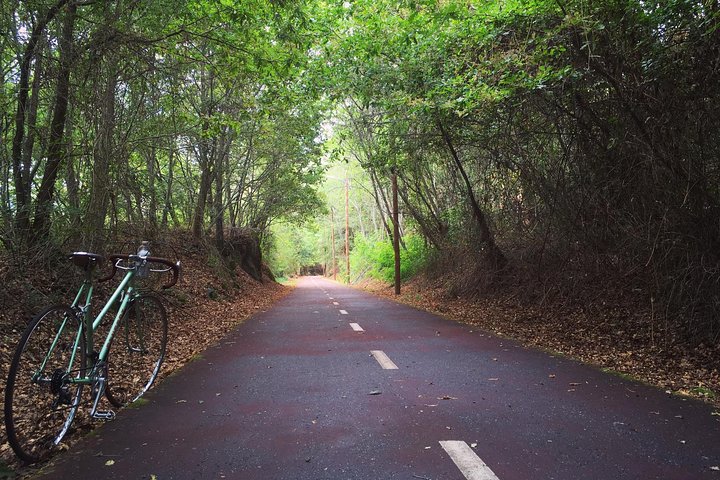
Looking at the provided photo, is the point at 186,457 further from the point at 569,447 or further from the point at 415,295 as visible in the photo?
the point at 415,295

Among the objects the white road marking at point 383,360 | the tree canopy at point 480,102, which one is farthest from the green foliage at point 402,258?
the white road marking at point 383,360

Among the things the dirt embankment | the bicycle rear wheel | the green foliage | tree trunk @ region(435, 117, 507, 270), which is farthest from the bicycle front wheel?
the green foliage

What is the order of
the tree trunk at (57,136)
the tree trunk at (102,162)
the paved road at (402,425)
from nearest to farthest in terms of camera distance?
the paved road at (402,425) → the tree trunk at (57,136) → the tree trunk at (102,162)

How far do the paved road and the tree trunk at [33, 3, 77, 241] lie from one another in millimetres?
3438

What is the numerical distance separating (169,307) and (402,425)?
340 inches

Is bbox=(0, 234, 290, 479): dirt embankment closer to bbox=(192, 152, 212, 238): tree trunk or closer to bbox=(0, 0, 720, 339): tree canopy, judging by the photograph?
bbox=(0, 0, 720, 339): tree canopy

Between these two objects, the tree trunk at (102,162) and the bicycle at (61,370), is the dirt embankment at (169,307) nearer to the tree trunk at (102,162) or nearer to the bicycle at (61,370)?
the bicycle at (61,370)

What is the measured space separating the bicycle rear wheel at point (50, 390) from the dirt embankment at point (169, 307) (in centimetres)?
19

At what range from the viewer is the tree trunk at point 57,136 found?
711cm

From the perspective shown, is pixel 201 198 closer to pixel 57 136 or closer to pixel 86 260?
pixel 57 136

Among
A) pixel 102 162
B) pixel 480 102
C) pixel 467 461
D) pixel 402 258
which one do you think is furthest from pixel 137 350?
pixel 402 258

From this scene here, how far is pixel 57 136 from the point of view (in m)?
7.71

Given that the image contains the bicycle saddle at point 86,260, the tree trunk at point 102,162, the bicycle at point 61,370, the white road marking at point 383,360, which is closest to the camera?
the bicycle at point 61,370

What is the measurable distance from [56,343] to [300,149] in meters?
18.9
